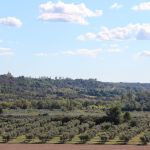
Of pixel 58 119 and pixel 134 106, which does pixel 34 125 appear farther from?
pixel 134 106

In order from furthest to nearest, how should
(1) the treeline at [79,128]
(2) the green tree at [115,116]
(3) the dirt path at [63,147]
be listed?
(2) the green tree at [115,116] → (1) the treeline at [79,128] → (3) the dirt path at [63,147]

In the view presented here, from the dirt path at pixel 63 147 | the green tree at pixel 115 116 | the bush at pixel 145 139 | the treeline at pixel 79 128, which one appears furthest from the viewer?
the green tree at pixel 115 116

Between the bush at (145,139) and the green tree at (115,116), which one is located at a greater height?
the green tree at (115,116)

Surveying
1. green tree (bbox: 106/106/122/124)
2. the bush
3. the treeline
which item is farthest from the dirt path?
green tree (bbox: 106/106/122/124)

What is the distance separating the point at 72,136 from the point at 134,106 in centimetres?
9200

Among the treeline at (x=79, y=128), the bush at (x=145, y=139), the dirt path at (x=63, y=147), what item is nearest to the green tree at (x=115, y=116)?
the treeline at (x=79, y=128)

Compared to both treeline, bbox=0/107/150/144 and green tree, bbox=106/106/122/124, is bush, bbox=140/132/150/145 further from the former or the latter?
green tree, bbox=106/106/122/124

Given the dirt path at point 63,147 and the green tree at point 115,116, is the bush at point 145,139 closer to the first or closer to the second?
the dirt path at point 63,147

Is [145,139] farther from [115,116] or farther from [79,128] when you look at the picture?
[115,116]

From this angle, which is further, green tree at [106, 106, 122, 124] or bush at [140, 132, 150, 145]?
green tree at [106, 106, 122, 124]

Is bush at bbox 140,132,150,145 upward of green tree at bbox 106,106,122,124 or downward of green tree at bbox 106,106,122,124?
downward

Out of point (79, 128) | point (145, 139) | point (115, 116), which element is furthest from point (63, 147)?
point (115, 116)

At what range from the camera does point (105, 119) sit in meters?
106

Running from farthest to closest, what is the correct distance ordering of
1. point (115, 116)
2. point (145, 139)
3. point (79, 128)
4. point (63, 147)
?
point (115, 116), point (79, 128), point (145, 139), point (63, 147)
